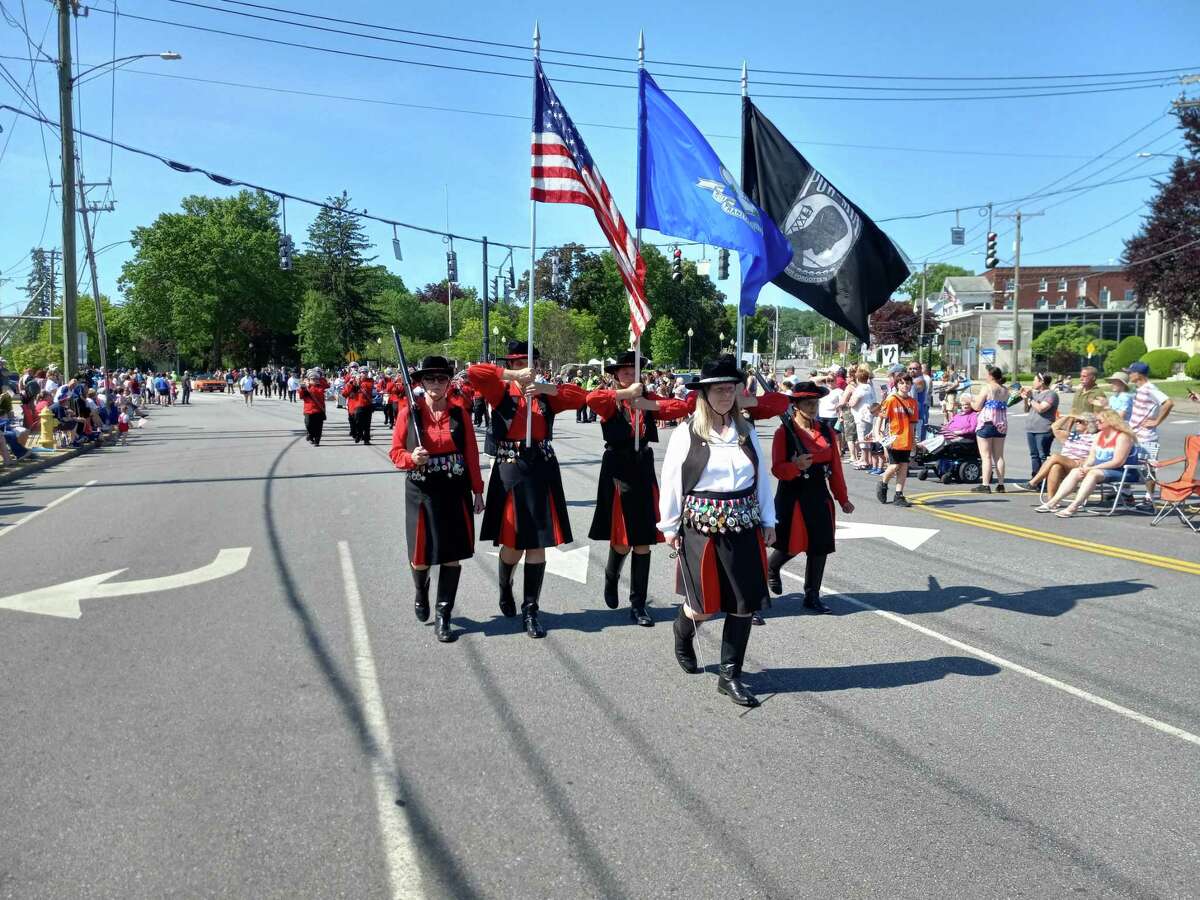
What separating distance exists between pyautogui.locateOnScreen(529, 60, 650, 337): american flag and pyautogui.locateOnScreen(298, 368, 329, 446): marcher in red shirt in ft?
53.8

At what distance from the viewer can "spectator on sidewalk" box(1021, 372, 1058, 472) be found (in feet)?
47.0

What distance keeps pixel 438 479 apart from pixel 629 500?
1.43m

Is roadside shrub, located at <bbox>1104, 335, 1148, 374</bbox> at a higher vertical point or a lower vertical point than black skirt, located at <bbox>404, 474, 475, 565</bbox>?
higher

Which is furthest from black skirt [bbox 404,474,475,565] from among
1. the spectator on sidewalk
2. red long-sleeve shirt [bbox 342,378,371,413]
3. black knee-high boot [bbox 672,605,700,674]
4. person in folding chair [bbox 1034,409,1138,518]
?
red long-sleeve shirt [bbox 342,378,371,413]

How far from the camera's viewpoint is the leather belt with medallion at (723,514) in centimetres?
520

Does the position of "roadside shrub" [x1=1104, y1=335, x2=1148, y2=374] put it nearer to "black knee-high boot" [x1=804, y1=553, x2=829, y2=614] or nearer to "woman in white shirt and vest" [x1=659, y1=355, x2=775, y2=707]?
"black knee-high boot" [x1=804, y1=553, x2=829, y2=614]

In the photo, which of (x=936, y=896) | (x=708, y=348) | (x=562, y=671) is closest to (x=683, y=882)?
(x=936, y=896)

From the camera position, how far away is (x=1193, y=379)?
4600 cm

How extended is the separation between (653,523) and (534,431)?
1171 millimetres

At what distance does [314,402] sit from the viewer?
22.4 metres

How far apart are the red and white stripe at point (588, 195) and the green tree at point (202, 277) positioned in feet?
273

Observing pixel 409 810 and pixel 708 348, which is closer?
pixel 409 810

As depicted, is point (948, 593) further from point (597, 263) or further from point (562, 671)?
point (597, 263)

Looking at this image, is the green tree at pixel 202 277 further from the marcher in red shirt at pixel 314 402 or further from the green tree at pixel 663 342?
the marcher in red shirt at pixel 314 402
